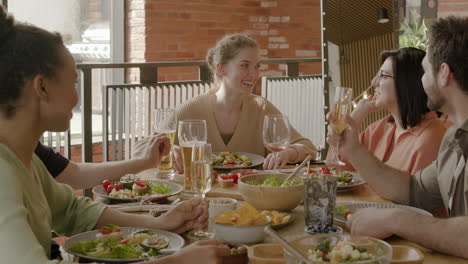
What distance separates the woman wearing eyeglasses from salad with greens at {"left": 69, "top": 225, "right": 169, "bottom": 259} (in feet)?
4.30

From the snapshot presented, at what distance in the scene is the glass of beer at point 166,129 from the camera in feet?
7.77

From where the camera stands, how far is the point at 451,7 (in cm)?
494

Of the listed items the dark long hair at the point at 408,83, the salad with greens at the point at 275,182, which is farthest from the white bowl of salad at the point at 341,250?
the dark long hair at the point at 408,83

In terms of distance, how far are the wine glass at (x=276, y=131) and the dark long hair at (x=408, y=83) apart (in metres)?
0.53

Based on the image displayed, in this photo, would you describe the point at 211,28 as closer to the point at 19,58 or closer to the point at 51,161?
the point at 51,161

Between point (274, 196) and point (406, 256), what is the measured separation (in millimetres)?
520

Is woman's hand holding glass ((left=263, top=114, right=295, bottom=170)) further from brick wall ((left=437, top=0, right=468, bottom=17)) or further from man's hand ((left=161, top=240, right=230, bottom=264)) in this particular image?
brick wall ((left=437, top=0, right=468, bottom=17))

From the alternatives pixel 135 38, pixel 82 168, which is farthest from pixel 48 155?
pixel 135 38

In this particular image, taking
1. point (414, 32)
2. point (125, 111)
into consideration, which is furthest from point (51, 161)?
point (414, 32)

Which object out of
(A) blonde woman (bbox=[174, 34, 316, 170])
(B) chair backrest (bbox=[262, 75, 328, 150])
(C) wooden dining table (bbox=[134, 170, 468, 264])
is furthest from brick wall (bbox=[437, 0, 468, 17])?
(C) wooden dining table (bbox=[134, 170, 468, 264])

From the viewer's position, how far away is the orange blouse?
252 cm

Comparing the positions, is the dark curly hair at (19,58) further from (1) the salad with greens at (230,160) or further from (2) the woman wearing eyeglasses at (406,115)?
(2) the woman wearing eyeglasses at (406,115)

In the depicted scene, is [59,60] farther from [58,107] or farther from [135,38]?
[135,38]

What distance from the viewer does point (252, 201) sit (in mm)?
1856
